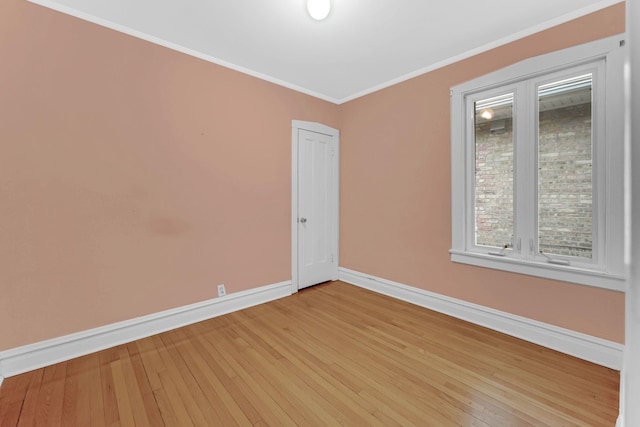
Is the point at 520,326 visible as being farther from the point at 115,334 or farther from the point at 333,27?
the point at 115,334

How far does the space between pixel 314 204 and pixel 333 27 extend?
210 cm

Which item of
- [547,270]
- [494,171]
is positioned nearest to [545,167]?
[494,171]

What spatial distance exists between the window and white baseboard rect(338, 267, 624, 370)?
17.3 inches

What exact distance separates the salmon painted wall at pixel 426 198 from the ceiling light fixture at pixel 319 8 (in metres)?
1.53

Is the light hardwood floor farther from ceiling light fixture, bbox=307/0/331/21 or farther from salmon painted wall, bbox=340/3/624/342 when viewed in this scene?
ceiling light fixture, bbox=307/0/331/21

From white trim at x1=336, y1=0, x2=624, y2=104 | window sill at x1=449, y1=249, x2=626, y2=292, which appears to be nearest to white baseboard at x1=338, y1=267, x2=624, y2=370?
window sill at x1=449, y1=249, x2=626, y2=292

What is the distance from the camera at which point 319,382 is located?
183cm

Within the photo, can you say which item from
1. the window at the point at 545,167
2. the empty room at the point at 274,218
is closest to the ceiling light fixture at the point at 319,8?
the empty room at the point at 274,218

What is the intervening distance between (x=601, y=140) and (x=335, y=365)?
8.68ft

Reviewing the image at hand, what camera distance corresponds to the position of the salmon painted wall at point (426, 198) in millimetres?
2094

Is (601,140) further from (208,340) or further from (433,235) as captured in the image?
(208,340)

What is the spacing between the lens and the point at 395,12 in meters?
2.13

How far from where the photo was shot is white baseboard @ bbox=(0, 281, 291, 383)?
1927 millimetres

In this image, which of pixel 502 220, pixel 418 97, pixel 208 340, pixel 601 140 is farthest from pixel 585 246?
pixel 208 340
